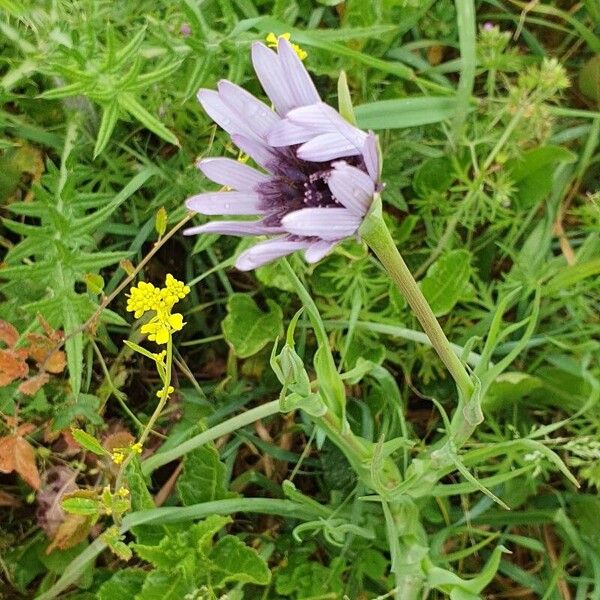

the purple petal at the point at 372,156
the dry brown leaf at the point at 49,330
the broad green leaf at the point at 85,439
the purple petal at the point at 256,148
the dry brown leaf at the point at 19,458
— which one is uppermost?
the purple petal at the point at 372,156

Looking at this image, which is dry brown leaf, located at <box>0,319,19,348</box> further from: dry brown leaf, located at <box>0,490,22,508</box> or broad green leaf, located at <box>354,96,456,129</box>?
broad green leaf, located at <box>354,96,456,129</box>

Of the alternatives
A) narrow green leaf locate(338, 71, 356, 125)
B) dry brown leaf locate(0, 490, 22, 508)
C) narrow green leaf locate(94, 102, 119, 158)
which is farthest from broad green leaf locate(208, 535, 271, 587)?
narrow green leaf locate(338, 71, 356, 125)

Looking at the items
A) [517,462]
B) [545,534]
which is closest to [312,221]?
[517,462]

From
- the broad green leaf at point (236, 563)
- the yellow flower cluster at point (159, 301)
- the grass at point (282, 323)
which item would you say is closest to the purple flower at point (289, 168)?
the yellow flower cluster at point (159, 301)

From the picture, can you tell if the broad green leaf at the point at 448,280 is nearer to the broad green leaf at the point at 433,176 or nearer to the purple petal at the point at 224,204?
the broad green leaf at the point at 433,176

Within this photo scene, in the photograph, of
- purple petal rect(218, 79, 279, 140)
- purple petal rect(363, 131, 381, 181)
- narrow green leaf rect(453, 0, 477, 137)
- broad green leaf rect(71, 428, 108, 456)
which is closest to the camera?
purple petal rect(363, 131, 381, 181)

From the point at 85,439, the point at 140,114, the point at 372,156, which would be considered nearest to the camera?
the point at 372,156

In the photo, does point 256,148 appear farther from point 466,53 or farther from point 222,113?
point 466,53

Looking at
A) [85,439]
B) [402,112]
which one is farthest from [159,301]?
[402,112]
